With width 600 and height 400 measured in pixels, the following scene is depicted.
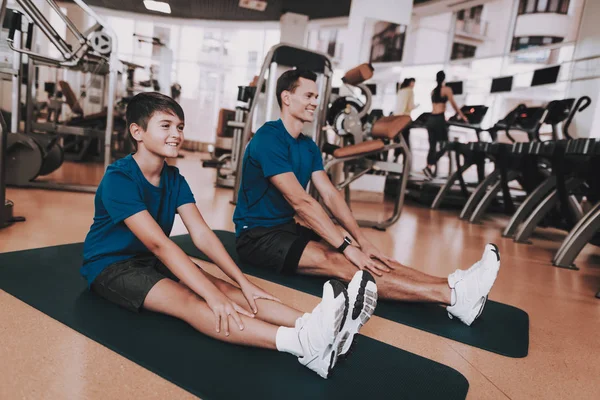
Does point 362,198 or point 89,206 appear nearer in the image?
point 89,206

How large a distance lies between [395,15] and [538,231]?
341 cm

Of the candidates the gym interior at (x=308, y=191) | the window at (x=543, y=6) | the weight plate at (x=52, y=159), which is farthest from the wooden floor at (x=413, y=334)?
the window at (x=543, y=6)

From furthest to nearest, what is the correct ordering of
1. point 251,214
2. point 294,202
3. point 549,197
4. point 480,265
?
1. point 549,197
2. point 251,214
3. point 294,202
4. point 480,265

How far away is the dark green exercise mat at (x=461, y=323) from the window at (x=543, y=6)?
7.32m

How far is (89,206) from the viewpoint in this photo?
312 cm

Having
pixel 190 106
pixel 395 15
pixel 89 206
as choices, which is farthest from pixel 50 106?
pixel 395 15

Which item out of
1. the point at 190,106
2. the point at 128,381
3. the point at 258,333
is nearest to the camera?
the point at 128,381

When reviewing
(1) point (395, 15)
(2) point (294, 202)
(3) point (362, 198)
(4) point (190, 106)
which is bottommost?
(3) point (362, 198)

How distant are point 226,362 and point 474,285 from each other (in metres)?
0.98

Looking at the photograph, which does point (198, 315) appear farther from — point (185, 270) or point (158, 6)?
point (158, 6)

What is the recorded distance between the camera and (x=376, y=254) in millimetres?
1837

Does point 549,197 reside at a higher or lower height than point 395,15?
lower

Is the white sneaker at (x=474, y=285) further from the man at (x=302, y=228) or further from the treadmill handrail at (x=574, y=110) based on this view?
the treadmill handrail at (x=574, y=110)

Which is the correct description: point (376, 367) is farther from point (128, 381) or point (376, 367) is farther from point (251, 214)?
point (251, 214)
